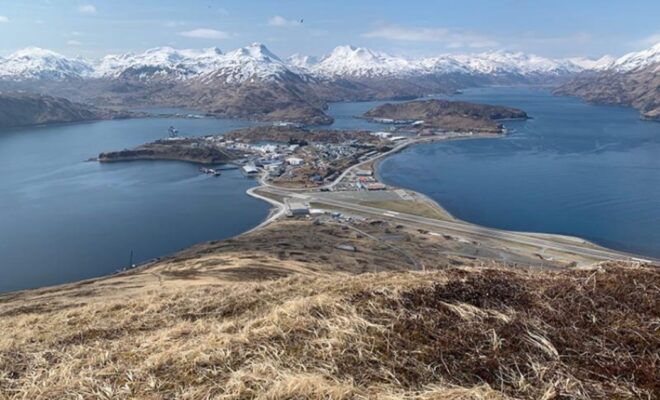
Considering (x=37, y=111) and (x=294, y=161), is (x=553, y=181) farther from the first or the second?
(x=37, y=111)

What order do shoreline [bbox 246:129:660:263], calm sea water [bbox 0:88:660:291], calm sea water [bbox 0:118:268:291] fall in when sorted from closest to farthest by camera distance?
calm sea water [bbox 0:118:268:291] → shoreline [bbox 246:129:660:263] → calm sea water [bbox 0:88:660:291]

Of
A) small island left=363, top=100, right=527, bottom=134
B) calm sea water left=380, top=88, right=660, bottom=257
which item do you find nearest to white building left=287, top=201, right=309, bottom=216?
calm sea water left=380, top=88, right=660, bottom=257

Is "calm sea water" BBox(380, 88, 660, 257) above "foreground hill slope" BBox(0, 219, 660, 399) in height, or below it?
below

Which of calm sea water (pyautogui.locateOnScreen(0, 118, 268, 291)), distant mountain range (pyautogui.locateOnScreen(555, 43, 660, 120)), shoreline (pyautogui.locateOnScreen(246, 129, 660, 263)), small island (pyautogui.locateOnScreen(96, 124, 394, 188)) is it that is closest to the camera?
calm sea water (pyautogui.locateOnScreen(0, 118, 268, 291))

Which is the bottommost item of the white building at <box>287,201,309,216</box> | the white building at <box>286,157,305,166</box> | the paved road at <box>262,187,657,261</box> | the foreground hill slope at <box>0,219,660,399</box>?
the paved road at <box>262,187,657,261</box>

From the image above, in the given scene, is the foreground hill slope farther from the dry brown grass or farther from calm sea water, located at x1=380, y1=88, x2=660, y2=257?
calm sea water, located at x1=380, y1=88, x2=660, y2=257

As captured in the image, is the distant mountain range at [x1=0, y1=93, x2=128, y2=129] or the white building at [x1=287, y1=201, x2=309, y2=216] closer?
the white building at [x1=287, y1=201, x2=309, y2=216]

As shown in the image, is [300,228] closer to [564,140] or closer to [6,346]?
[6,346]
